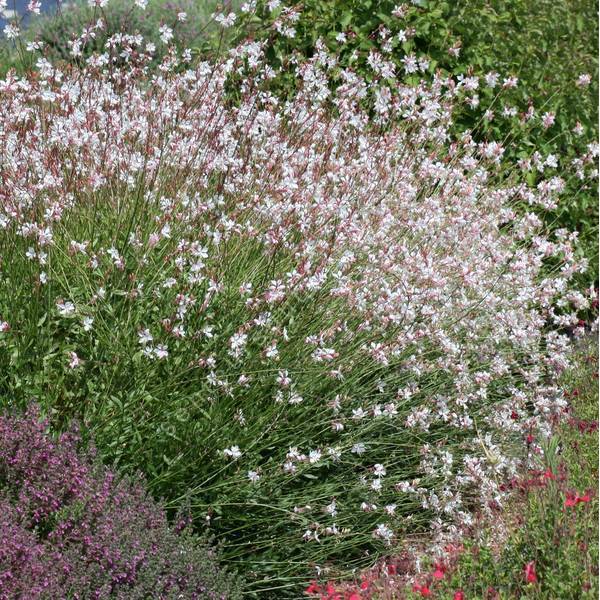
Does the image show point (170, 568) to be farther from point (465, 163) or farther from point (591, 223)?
point (591, 223)

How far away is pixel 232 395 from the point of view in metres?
4.02

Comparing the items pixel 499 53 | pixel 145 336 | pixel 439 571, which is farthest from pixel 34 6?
pixel 499 53

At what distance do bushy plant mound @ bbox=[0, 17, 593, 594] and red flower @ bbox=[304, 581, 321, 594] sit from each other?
4.0 inches

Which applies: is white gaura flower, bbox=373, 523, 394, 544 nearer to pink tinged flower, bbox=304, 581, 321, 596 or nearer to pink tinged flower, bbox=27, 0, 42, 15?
pink tinged flower, bbox=304, 581, 321, 596

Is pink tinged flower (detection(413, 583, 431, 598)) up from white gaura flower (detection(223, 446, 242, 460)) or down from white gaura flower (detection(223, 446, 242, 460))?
down

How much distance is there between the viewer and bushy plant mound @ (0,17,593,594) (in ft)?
13.6

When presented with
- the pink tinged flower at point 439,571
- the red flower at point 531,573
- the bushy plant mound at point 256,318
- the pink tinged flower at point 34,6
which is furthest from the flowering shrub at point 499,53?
the red flower at point 531,573

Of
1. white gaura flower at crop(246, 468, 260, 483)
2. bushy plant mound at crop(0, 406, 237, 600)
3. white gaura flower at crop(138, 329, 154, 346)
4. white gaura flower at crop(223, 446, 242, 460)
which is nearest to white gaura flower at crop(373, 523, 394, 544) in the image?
white gaura flower at crop(246, 468, 260, 483)

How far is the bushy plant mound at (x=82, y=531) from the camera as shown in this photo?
328 cm

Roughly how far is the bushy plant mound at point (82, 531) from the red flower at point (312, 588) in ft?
1.56

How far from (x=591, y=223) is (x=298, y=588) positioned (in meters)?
4.71

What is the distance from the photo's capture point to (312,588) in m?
4.12

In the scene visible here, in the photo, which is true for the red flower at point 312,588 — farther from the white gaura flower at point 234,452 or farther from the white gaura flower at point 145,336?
the white gaura flower at point 145,336

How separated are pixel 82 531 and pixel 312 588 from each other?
106 cm
